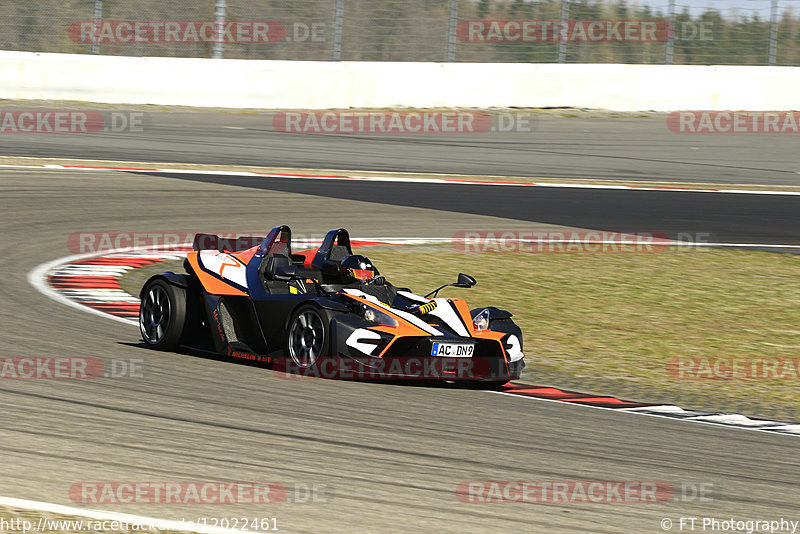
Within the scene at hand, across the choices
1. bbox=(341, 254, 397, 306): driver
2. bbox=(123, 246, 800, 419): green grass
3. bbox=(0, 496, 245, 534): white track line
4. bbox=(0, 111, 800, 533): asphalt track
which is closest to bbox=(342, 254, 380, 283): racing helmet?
bbox=(341, 254, 397, 306): driver

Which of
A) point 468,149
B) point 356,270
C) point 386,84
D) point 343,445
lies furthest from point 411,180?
point 343,445

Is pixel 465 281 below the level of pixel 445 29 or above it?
below

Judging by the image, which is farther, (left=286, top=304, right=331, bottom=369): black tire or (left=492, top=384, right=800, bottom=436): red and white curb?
(left=286, top=304, right=331, bottom=369): black tire

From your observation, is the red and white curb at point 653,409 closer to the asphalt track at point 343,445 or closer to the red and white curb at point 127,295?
the red and white curb at point 127,295

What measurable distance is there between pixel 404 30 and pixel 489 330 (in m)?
17.8

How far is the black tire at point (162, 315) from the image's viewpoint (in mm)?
8203

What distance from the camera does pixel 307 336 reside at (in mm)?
7680

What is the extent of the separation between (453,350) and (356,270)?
3.16 feet

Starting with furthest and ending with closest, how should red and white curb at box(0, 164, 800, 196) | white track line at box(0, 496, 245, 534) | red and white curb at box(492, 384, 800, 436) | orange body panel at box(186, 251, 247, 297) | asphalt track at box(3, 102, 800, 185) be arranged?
asphalt track at box(3, 102, 800, 185) → red and white curb at box(0, 164, 800, 196) → orange body panel at box(186, 251, 247, 297) → red and white curb at box(492, 384, 800, 436) → white track line at box(0, 496, 245, 534)

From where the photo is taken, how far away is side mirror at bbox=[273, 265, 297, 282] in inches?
313

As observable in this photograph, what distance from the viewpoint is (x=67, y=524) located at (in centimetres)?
454

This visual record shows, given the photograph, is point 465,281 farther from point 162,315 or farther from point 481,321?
point 162,315

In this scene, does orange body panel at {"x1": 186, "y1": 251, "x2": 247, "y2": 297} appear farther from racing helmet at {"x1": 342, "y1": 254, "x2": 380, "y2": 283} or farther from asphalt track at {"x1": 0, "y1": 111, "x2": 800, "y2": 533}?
racing helmet at {"x1": 342, "y1": 254, "x2": 380, "y2": 283}

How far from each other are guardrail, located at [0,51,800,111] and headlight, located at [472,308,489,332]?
55.1 feet
